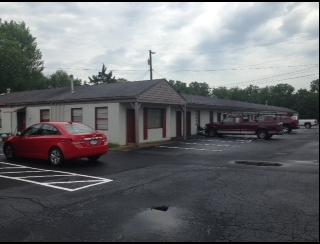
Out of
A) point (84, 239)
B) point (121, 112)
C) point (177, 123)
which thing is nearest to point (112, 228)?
point (84, 239)

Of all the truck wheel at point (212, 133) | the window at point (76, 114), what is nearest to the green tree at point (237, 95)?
the truck wheel at point (212, 133)

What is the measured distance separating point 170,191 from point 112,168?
3890 mm

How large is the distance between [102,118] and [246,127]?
464 inches

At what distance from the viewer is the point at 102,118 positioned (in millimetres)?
19203

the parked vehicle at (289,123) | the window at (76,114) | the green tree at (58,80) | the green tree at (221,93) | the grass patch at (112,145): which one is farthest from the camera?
the green tree at (221,93)

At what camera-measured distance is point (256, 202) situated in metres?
5.81

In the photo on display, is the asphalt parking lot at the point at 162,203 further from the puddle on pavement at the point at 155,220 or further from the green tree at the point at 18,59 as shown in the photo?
the green tree at the point at 18,59

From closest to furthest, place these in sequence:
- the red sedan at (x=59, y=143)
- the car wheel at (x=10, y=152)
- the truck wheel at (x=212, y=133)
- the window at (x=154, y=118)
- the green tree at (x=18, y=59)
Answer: the red sedan at (x=59, y=143)
the car wheel at (x=10, y=152)
the window at (x=154, y=118)
the truck wheel at (x=212, y=133)
the green tree at (x=18, y=59)

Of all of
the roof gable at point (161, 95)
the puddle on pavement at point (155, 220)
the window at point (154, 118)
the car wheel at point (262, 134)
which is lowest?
the puddle on pavement at point (155, 220)

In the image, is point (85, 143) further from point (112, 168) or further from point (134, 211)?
point (134, 211)

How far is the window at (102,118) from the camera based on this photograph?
19094mm

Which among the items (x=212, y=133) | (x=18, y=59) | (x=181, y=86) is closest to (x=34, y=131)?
(x=212, y=133)

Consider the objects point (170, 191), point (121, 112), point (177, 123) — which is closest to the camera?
point (170, 191)

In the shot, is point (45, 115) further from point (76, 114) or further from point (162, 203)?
point (162, 203)
